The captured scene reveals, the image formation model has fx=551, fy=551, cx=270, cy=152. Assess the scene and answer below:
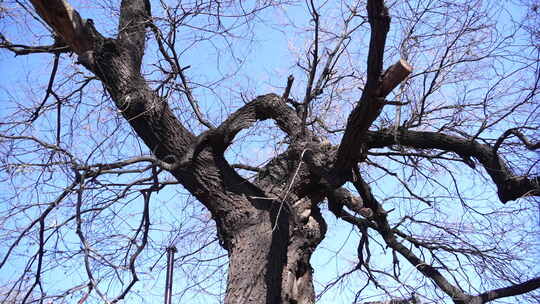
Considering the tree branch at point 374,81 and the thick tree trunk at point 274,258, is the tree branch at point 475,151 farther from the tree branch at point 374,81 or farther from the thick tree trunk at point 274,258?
the thick tree trunk at point 274,258

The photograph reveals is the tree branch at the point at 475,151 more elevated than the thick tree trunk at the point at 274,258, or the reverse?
the tree branch at the point at 475,151

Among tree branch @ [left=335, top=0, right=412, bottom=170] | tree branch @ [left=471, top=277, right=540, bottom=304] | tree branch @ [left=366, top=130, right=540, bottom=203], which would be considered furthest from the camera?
tree branch @ [left=366, top=130, right=540, bottom=203]

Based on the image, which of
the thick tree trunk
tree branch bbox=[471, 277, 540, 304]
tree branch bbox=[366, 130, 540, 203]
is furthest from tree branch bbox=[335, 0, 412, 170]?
tree branch bbox=[471, 277, 540, 304]

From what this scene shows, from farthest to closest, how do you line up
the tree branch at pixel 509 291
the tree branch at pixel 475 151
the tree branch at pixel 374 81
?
1. the tree branch at pixel 475 151
2. the tree branch at pixel 509 291
3. the tree branch at pixel 374 81

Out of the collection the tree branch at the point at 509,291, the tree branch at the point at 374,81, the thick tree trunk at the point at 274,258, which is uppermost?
the tree branch at the point at 374,81

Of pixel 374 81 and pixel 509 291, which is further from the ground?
pixel 374 81

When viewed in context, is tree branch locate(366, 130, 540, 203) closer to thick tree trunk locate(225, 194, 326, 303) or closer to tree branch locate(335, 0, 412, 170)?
tree branch locate(335, 0, 412, 170)

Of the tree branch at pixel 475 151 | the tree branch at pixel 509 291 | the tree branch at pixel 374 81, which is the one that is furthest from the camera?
the tree branch at pixel 475 151

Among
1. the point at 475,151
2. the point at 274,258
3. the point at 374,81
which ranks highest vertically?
the point at 475,151

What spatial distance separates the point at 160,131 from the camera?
445 cm

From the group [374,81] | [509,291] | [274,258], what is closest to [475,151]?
[509,291]

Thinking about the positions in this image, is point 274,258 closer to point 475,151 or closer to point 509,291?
point 509,291

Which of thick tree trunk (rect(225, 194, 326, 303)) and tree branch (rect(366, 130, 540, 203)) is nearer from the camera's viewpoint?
thick tree trunk (rect(225, 194, 326, 303))

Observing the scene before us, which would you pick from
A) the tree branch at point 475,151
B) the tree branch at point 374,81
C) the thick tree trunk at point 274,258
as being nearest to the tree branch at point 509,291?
the tree branch at point 475,151
